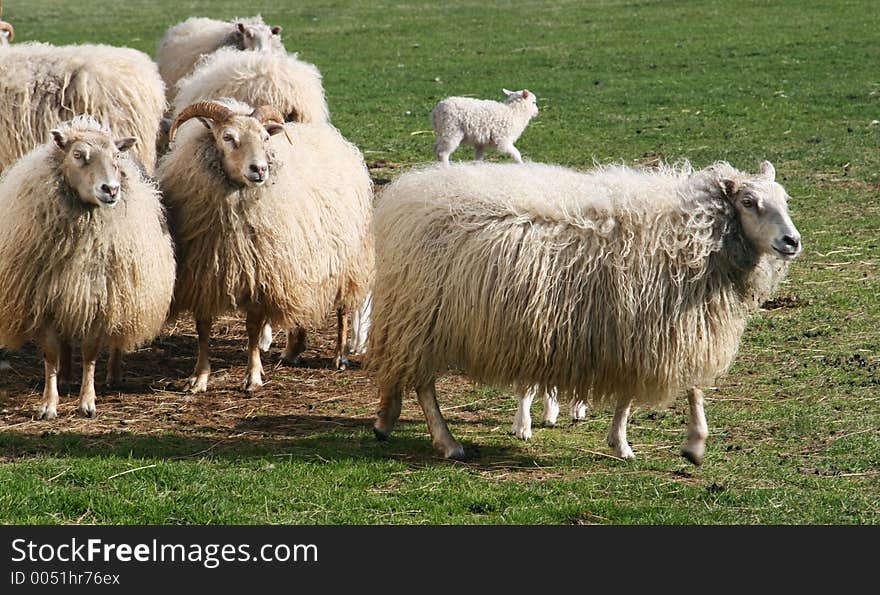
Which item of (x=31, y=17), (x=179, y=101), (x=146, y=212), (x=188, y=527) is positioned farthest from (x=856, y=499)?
(x=31, y=17)

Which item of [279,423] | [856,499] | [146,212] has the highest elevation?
[146,212]

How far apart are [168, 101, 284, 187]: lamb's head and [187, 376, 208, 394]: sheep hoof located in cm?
136

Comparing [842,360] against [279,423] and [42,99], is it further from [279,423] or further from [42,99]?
[42,99]

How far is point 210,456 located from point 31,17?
27.6 meters

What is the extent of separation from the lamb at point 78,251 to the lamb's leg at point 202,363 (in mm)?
645

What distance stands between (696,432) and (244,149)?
333 cm

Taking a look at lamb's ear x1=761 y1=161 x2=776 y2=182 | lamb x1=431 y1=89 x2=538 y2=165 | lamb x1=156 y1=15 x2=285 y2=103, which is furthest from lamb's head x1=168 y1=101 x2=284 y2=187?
lamb x1=156 y1=15 x2=285 y2=103

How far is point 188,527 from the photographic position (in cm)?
573

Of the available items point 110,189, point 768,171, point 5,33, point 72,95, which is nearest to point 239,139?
point 110,189

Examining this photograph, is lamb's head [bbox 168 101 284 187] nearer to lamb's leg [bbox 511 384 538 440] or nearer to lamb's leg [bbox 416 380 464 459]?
lamb's leg [bbox 416 380 464 459]

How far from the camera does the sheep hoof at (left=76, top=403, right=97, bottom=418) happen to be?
25.8 ft

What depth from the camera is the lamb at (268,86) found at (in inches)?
388

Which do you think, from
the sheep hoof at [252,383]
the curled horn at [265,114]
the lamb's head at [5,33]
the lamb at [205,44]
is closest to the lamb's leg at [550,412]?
the sheep hoof at [252,383]

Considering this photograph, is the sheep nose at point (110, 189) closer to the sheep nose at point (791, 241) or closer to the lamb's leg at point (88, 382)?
the lamb's leg at point (88, 382)
